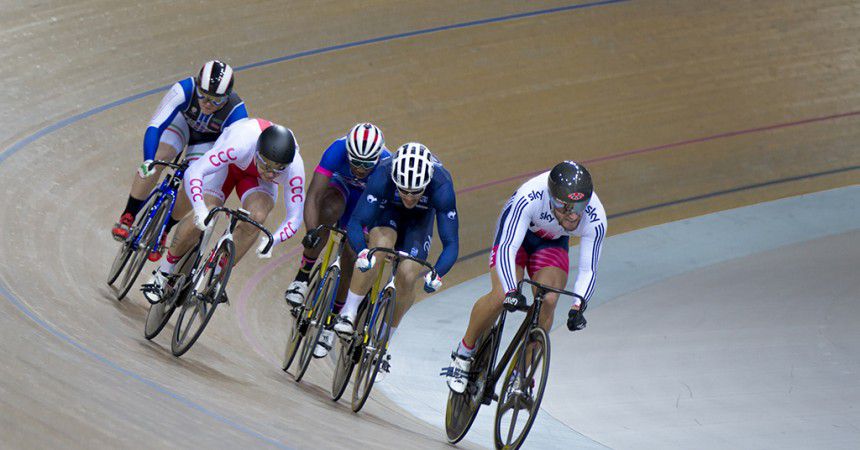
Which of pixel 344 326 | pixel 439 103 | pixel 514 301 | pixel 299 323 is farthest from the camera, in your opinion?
pixel 439 103

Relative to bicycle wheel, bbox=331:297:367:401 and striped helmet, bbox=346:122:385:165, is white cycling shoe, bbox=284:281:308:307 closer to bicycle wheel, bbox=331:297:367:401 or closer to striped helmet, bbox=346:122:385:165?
bicycle wheel, bbox=331:297:367:401

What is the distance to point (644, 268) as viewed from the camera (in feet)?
24.8

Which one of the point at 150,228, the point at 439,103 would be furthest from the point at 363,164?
the point at 439,103

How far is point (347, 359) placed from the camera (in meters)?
4.88

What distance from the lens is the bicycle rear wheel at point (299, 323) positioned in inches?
211

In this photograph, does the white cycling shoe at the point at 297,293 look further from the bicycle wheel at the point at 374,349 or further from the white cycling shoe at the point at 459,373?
the white cycling shoe at the point at 459,373

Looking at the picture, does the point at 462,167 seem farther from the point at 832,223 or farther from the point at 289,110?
the point at 832,223

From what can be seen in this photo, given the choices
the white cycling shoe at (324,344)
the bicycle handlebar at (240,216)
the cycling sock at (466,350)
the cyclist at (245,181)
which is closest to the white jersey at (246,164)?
the cyclist at (245,181)

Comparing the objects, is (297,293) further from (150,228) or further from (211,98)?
(211,98)

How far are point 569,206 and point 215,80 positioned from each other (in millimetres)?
1696

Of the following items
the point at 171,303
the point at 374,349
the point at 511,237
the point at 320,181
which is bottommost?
the point at 171,303

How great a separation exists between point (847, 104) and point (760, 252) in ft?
7.66

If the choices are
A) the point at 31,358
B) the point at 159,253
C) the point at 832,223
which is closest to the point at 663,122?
the point at 832,223

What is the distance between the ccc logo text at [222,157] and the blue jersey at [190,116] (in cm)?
41
